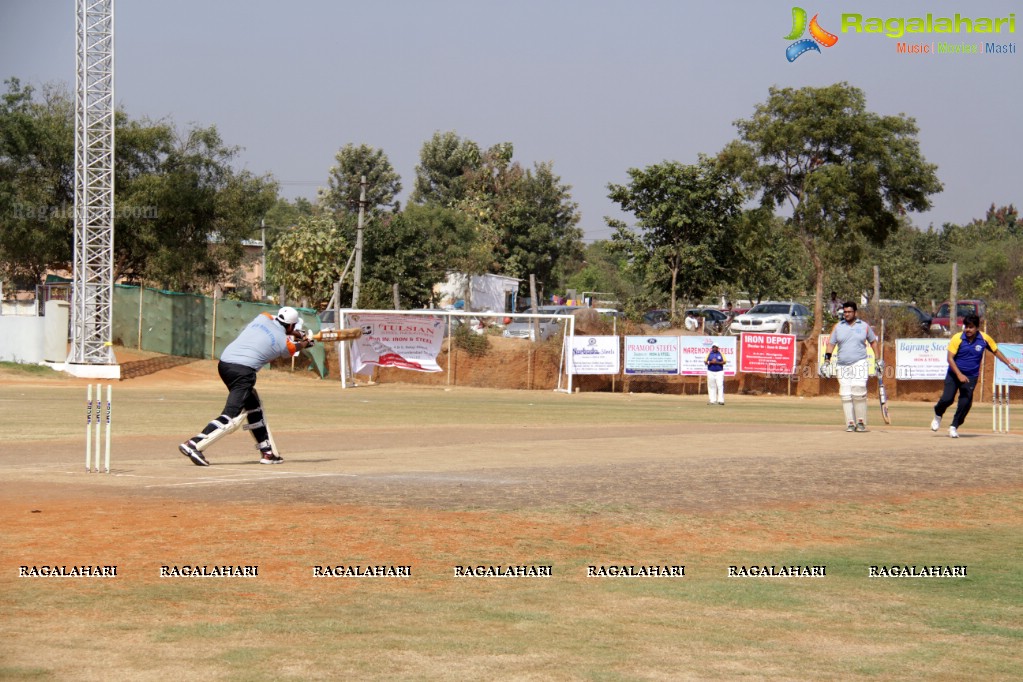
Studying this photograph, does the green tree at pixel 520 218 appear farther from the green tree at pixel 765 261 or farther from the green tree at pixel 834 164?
the green tree at pixel 834 164

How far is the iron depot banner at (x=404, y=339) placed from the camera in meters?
38.5

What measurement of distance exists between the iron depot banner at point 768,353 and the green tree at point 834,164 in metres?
5.44

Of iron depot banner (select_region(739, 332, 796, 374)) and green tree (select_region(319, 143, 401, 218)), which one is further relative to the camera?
green tree (select_region(319, 143, 401, 218))

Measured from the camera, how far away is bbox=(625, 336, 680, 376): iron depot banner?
37656 millimetres

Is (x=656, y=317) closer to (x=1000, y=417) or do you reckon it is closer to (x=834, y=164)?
(x=834, y=164)

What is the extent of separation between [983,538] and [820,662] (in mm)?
4869

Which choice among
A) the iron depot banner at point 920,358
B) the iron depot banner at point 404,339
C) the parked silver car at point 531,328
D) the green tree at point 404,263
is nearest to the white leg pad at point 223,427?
the iron depot banner at point 404,339

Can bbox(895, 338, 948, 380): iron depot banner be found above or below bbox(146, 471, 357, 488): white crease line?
above

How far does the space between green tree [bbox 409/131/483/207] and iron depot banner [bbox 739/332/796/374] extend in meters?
56.1

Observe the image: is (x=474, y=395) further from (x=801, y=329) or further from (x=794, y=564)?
(x=794, y=564)

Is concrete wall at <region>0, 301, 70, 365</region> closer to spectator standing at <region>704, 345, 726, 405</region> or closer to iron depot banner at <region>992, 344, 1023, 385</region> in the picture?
spectator standing at <region>704, 345, 726, 405</region>

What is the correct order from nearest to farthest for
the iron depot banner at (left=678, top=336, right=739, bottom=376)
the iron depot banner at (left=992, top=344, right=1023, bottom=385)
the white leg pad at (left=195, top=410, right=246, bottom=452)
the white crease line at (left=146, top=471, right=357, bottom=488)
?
the white crease line at (left=146, top=471, right=357, bottom=488), the white leg pad at (left=195, top=410, right=246, bottom=452), the iron depot banner at (left=992, top=344, right=1023, bottom=385), the iron depot banner at (left=678, top=336, right=739, bottom=376)

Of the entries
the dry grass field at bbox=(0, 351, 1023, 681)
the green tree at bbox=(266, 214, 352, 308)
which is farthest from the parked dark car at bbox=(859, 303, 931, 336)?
the green tree at bbox=(266, 214, 352, 308)

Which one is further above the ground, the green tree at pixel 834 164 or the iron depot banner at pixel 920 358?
the green tree at pixel 834 164
